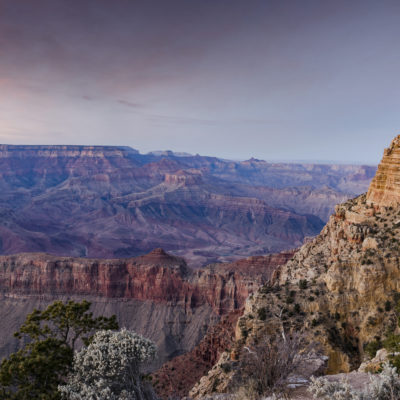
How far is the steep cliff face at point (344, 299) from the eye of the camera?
2520 cm

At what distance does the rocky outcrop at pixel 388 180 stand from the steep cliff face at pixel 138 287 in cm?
4998

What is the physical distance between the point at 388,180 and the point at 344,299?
15588 mm

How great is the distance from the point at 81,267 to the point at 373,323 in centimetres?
7984

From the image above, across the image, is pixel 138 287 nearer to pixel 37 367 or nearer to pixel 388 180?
pixel 388 180

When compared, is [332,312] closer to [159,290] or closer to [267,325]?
[267,325]

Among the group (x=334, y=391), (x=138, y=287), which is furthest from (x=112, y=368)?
(x=138, y=287)

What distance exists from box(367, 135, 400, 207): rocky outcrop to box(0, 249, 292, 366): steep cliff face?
1968 inches

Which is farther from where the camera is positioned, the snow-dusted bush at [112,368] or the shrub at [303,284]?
the shrub at [303,284]

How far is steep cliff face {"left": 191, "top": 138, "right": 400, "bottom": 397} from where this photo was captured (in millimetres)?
25203

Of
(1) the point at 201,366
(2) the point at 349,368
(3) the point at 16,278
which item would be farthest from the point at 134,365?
(3) the point at 16,278

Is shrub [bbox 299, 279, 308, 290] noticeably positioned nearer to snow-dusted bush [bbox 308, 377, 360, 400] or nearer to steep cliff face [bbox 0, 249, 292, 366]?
snow-dusted bush [bbox 308, 377, 360, 400]

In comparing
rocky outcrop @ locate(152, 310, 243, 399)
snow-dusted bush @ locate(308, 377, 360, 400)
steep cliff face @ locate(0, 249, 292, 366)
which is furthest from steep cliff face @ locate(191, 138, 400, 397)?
steep cliff face @ locate(0, 249, 292, 366)

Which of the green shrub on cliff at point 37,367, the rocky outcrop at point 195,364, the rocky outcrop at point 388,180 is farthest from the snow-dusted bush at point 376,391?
the rocky outcrop at point 195,364

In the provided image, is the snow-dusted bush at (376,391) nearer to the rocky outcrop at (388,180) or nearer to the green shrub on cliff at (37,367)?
the green shrub on cliff at (37,367)
